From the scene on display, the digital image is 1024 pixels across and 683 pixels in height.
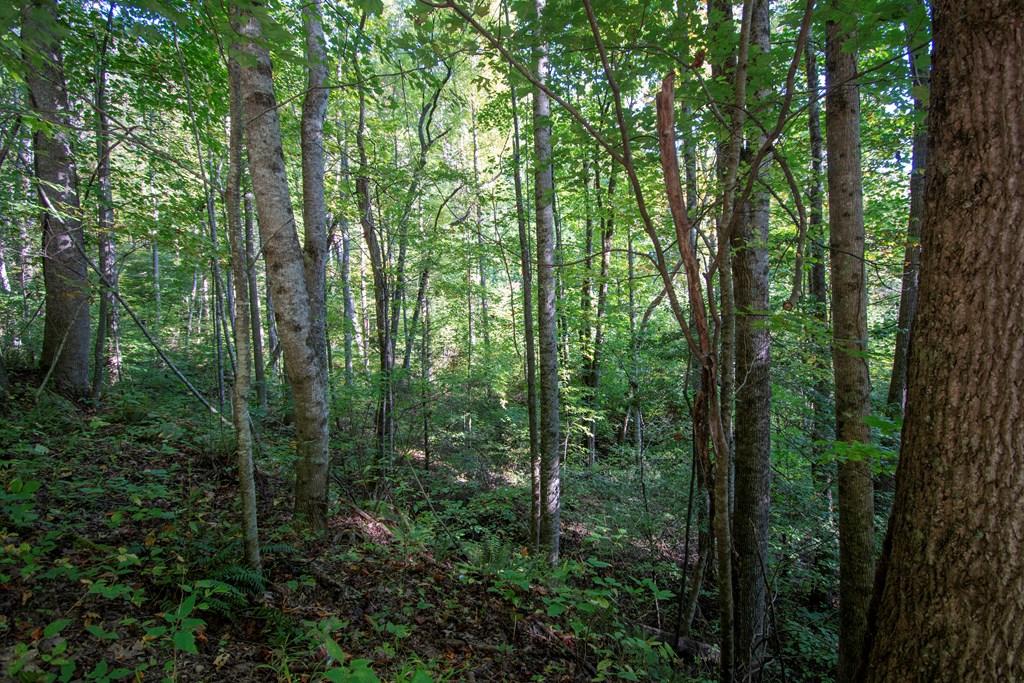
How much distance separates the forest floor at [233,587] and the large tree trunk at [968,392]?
157 centimetres

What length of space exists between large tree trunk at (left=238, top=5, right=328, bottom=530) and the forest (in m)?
0.03

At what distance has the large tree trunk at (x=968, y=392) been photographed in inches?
54.0

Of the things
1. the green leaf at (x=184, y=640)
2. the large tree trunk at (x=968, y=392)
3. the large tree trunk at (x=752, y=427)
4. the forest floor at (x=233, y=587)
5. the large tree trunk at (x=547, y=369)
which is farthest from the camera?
the large tree trunk at (x=547, y=369)

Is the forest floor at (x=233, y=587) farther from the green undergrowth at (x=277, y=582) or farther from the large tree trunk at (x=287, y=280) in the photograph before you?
the large tree trunk at (x=287, y=280)

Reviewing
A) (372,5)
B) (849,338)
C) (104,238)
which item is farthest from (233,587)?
(104,238)

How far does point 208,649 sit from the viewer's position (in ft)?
8.64

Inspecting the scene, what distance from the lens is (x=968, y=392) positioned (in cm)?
143

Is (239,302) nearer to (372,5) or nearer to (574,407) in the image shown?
(372,5)

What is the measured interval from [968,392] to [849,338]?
2177 mm

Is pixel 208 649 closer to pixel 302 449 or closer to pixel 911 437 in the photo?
pixel 302 449

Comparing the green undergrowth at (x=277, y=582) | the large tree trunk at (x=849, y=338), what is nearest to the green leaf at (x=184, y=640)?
the green undergrowth at (x=277, y=582)

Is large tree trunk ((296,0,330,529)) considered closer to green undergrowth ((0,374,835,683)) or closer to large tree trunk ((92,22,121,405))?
green undergrowth ((0,374,835,683))

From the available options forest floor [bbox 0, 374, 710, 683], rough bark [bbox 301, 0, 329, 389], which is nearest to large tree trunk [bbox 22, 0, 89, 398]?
forest floor [bbox 0, 374, 710, 683]

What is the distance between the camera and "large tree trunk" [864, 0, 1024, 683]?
1.37 meters
